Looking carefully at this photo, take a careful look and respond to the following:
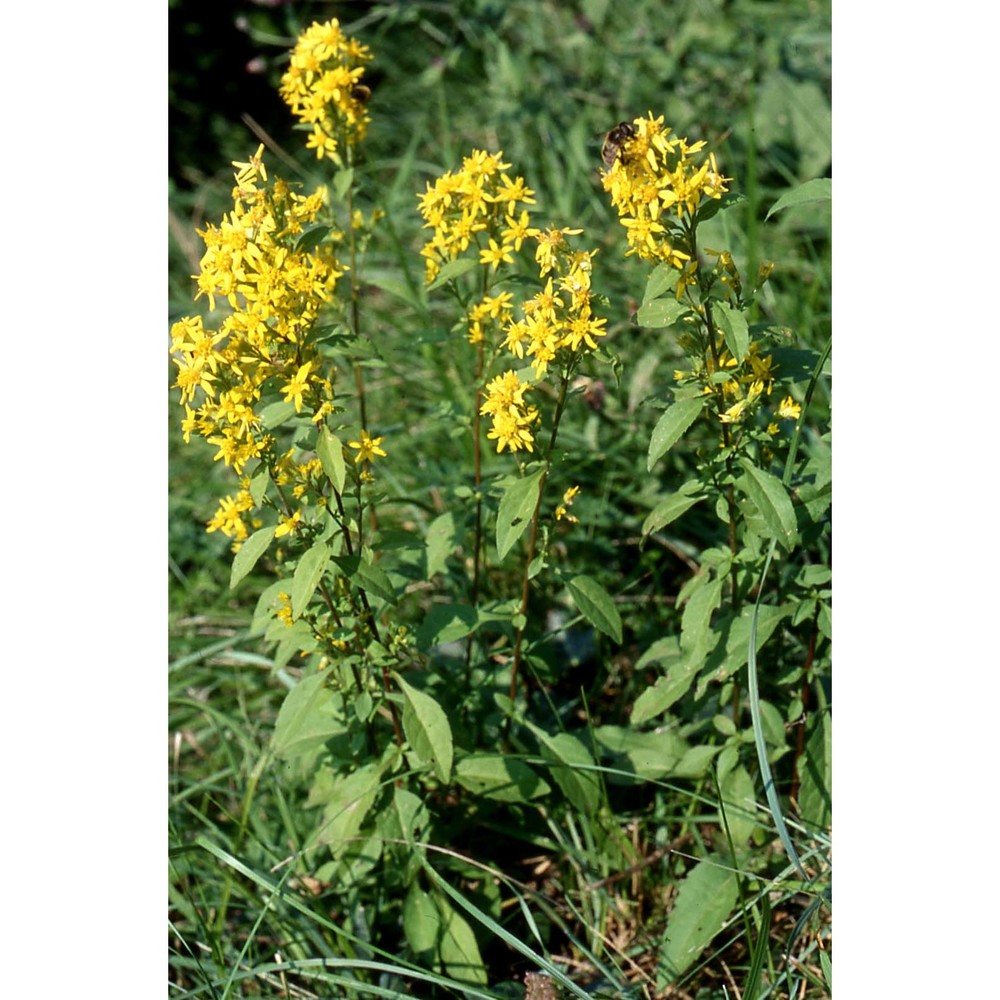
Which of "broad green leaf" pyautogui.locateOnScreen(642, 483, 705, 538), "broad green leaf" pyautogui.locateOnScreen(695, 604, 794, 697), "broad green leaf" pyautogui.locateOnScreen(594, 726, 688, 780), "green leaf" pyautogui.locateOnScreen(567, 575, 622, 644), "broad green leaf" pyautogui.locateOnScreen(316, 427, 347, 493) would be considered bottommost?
"broad green leaf" pyautogui.locateOnScreen(594, 726, 688, 780)

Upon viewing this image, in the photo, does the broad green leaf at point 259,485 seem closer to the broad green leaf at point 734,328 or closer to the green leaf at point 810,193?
the broad green leaf at point 734,328

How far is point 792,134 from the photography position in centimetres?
383

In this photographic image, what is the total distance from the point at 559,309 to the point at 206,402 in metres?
0.55

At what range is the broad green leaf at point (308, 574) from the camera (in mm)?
1688

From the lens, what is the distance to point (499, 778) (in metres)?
2.01

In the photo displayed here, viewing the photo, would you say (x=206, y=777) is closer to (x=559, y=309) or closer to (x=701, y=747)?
(x=701, y=747)

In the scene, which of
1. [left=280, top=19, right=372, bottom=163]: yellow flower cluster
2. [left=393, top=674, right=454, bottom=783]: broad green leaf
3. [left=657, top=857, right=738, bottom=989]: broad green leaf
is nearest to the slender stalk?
[left=393, top=674, right=454, bottom=783]: broad green leaf

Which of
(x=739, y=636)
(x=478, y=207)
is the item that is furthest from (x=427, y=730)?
(x=478, y=207)

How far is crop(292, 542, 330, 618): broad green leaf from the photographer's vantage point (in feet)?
5.54

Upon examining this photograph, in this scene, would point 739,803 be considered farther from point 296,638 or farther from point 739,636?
point 296,638

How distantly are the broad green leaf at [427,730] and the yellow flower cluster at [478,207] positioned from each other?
0.75 metres

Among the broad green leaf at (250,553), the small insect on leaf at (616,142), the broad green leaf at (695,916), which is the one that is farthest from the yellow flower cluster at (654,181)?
the broad green leaf at (695,916)

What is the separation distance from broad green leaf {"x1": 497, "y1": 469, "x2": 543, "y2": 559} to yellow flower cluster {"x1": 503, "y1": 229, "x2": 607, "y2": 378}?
19 centimetres

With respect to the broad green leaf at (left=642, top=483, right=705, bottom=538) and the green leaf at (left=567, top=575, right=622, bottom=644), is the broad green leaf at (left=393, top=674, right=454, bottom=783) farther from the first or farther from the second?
the broad green leaf at (left=642, top=483, right=705, bottom=538)
